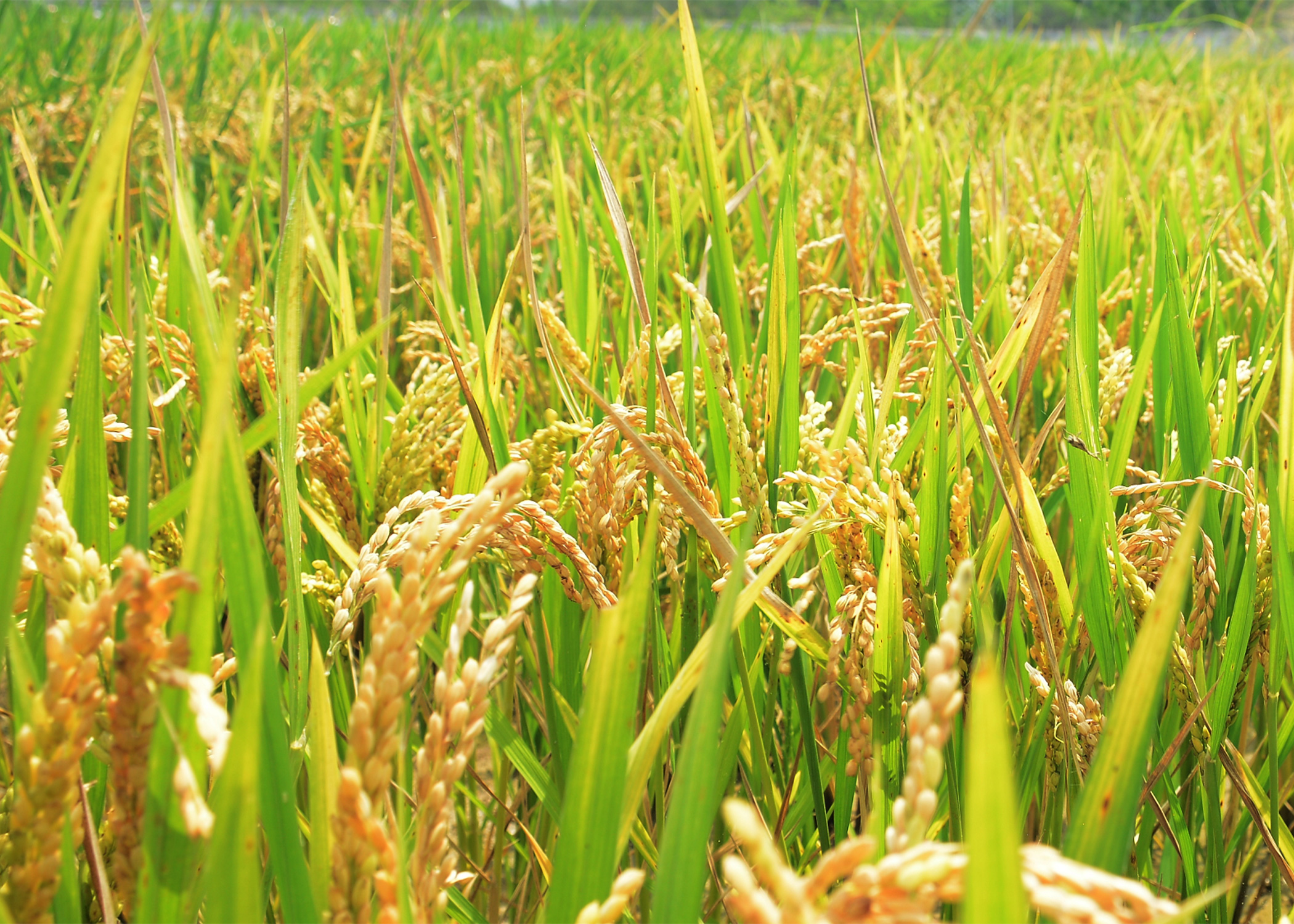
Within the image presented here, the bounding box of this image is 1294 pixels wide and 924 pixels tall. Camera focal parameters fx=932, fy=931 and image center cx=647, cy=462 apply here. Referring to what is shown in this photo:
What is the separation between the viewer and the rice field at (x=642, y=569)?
0.28 metres

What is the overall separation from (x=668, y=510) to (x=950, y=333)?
289mm

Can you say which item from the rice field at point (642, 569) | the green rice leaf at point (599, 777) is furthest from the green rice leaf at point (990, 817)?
the green rice leaf at point (599, 777)

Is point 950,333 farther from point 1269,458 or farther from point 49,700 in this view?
Result: point 49,700

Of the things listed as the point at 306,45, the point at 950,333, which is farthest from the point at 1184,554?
the point at 306,45

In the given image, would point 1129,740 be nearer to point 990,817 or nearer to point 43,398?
point 990,817

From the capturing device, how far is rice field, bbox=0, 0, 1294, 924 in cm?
28

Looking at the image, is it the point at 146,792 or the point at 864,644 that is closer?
the point at 146,792

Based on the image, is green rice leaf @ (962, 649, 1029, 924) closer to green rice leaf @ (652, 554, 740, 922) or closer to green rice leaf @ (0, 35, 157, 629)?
green rice leaf @ (652, 554, 740, 922)

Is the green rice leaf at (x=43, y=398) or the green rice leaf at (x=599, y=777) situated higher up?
the green rice leaf at (x=43, y=398)

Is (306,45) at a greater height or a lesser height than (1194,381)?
greater

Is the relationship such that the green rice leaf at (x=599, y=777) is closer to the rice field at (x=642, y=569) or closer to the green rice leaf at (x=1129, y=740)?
the rice field at (x=642, y=569)

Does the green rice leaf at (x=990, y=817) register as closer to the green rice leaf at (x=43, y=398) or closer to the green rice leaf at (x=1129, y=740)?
the green rice leaf at (x=1129, y=740)

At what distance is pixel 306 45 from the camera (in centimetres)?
307

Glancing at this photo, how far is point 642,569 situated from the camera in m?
0.35
